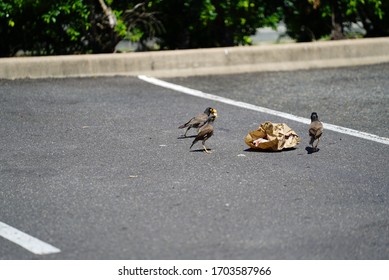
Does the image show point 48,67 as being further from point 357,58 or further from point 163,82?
point 357,58

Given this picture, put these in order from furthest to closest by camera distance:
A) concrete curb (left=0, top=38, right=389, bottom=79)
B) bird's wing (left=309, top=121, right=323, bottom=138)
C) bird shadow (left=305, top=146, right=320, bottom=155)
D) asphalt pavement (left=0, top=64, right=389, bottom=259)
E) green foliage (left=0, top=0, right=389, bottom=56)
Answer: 1. green foliage (left=0, top=0, right=389, bottom=56)
2. concrete curb (left=0, top=38, right=389, bottom=79)
3. bird shadow (left=305, top=146, right=320, bottom=155)
4. bird's wing (left=309, top=121, right=323, bottom=138)
5. asphalt pavement (left=0, top=64, right=389, bottom=259)

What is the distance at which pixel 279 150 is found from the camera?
9.75 metres

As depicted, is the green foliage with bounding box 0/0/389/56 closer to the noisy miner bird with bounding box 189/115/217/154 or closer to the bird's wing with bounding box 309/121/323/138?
the noisy miner bird with bounding box 189/115/217/154

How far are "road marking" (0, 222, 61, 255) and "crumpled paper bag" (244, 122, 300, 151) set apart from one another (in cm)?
347

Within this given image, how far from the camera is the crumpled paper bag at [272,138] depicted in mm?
9625

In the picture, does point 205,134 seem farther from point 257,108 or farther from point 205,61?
point 205,61

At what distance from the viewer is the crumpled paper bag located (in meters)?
9.62

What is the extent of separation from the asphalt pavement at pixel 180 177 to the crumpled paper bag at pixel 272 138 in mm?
104

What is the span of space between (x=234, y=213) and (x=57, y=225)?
1.41 m

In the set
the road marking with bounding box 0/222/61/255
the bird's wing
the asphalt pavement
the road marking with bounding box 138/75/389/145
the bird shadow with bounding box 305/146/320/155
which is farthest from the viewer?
the road marking with bounding box 138/75/389/145

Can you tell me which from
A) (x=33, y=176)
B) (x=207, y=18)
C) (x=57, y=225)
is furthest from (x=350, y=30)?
(x=57, y=225)

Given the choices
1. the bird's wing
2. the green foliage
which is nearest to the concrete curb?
the green foliage

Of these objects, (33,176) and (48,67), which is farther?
(48,67)

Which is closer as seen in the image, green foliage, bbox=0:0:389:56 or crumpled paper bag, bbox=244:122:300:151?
crumpled paper bag, bbox=244:122:300:151
